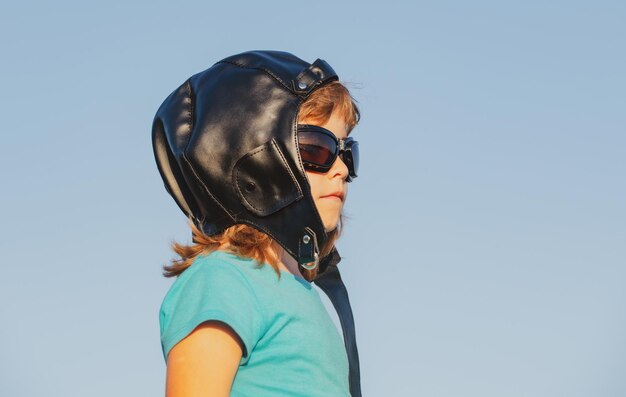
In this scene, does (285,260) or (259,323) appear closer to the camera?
(259,323)

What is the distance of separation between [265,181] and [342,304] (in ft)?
3.93

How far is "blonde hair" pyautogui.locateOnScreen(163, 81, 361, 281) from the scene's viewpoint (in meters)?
4.70

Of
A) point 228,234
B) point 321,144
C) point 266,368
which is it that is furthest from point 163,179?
point 266,368

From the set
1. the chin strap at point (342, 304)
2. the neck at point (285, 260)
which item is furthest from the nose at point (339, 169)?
the chin strap at point (342, 304)

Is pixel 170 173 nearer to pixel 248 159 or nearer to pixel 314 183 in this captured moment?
pixel 248 159

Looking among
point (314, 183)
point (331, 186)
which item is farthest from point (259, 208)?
point (331, 186)

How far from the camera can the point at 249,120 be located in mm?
4625

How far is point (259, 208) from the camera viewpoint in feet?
15.2

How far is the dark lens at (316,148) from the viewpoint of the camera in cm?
473

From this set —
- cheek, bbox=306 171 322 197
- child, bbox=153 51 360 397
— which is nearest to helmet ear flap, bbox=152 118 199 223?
child, bbox=153 51 360 397

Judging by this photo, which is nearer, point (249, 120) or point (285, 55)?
point (249, 120)

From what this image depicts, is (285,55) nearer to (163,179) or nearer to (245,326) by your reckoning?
(163,179)

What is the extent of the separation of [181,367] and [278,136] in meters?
1.12

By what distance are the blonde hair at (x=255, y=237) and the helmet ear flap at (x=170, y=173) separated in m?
0.08
